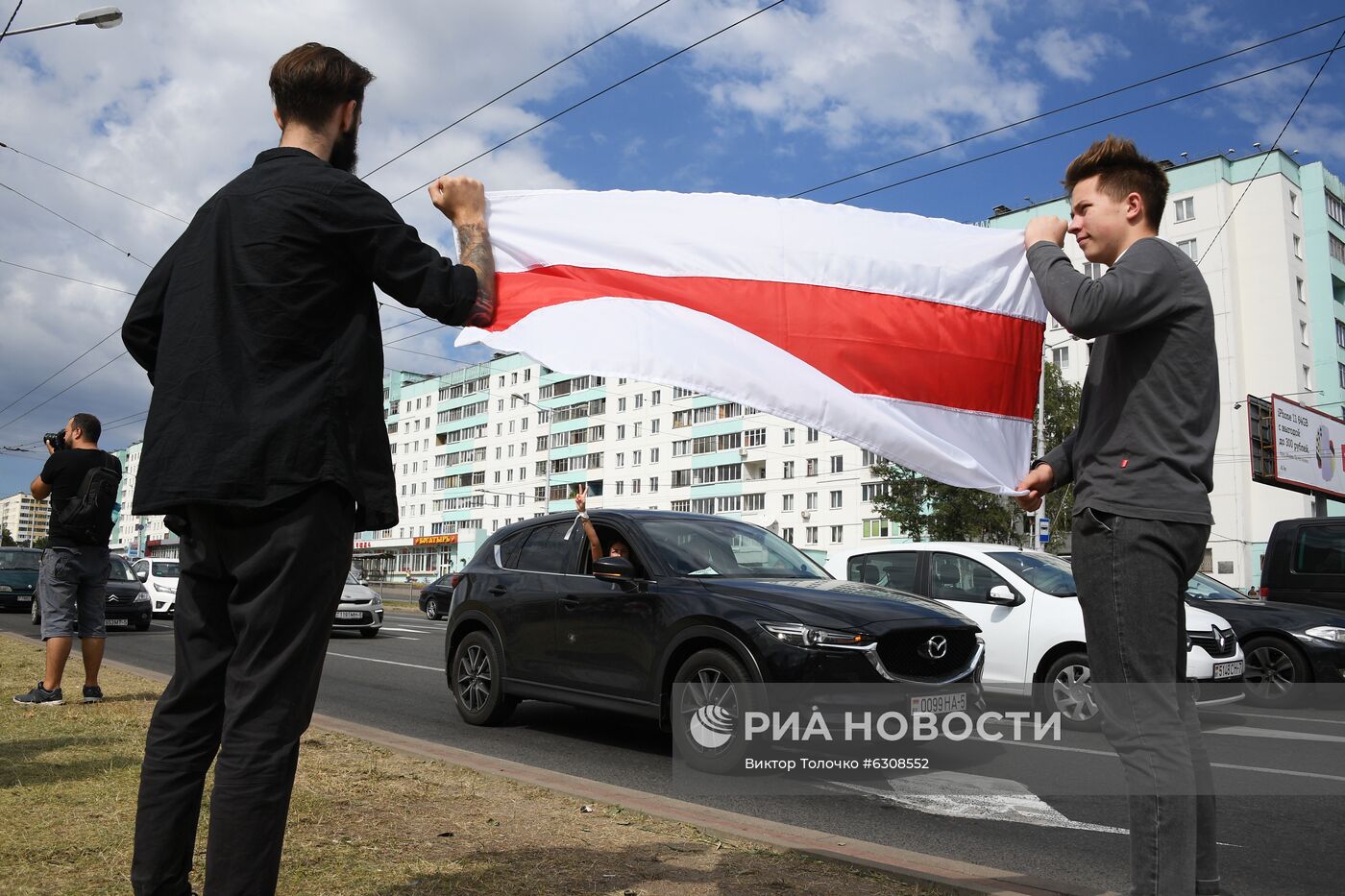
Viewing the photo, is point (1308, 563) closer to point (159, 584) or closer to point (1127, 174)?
point (1127, 174)

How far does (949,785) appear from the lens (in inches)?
252

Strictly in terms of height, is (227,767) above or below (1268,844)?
above

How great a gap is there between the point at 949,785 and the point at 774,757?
1.02m

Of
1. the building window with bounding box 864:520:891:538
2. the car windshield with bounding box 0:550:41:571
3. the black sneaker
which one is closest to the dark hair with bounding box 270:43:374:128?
the black sneaker

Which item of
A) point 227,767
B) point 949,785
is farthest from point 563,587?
point 227,767

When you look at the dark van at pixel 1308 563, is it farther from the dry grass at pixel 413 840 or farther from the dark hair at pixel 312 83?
the dark hair at pixel 312 83

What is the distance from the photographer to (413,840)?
13.4ft

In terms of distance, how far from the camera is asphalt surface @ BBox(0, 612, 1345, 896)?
15.8 feet

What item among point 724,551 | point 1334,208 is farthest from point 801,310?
point 1334,208

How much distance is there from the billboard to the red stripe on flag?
34.9m

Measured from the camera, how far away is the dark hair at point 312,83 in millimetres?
2654

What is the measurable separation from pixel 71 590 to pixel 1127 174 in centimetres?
756

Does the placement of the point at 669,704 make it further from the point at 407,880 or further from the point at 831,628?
the point at 407,880

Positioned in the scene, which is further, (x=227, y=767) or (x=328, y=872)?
(x=328, y=872)
